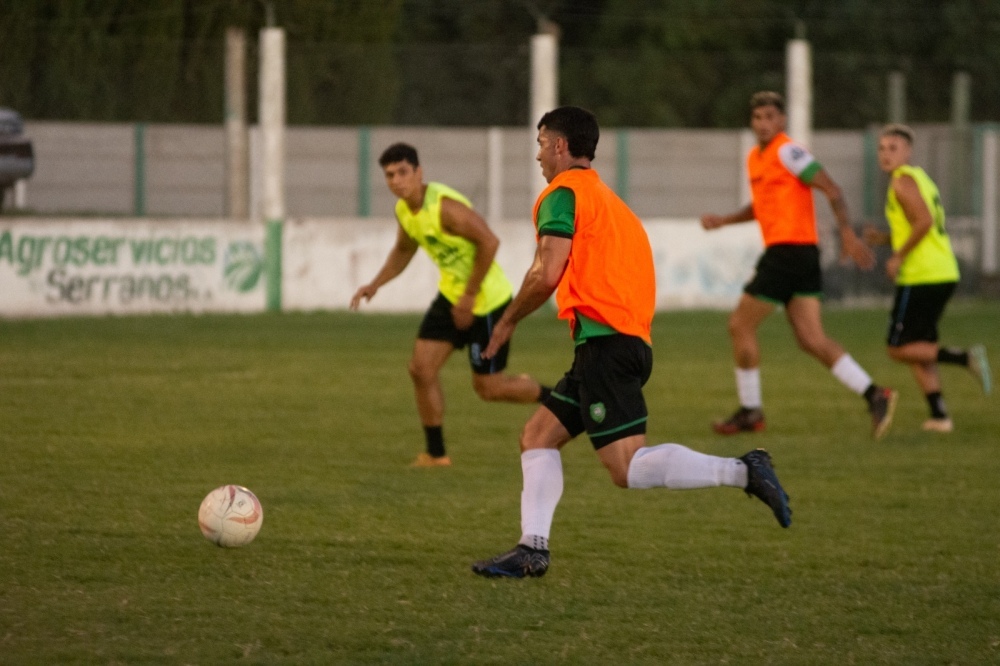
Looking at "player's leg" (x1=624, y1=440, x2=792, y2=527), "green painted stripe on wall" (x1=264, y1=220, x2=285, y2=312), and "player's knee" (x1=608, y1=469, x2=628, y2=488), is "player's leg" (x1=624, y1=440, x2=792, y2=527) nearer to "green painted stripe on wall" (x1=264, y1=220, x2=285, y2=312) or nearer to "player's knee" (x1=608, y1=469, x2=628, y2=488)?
"player's knee" (x1=608, y1=469, x2=628, y2=488)

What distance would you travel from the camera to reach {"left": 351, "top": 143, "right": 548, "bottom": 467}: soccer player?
28.6ft

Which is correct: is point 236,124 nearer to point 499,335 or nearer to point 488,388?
point 488,388

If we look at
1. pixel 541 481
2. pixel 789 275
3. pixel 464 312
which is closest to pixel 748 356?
pixel 789 275

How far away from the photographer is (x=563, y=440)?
6.16m

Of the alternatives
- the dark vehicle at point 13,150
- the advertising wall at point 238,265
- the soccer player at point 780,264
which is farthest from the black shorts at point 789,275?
the dark vehicle at point 13,150

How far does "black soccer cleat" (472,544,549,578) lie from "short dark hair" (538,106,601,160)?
1544 mm

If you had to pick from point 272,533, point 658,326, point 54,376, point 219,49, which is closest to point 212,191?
point 219,49

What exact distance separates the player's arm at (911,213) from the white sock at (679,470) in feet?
15.5

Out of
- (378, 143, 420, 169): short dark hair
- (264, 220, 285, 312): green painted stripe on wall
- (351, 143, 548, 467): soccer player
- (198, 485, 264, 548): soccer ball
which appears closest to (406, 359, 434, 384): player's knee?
(351, 143, 548, 467): soccer player

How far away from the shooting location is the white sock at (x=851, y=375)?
10.3 meters

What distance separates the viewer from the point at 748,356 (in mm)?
10617

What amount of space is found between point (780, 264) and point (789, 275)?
0.10m

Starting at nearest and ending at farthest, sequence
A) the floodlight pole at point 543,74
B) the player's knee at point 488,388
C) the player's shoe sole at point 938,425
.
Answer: the player's knee at point 488,388
the player's shoe sole at point 938,425
the floodlight pole at point 543,74

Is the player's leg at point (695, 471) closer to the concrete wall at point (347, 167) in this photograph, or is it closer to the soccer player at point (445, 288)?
the soccer player at point (445, 288)
